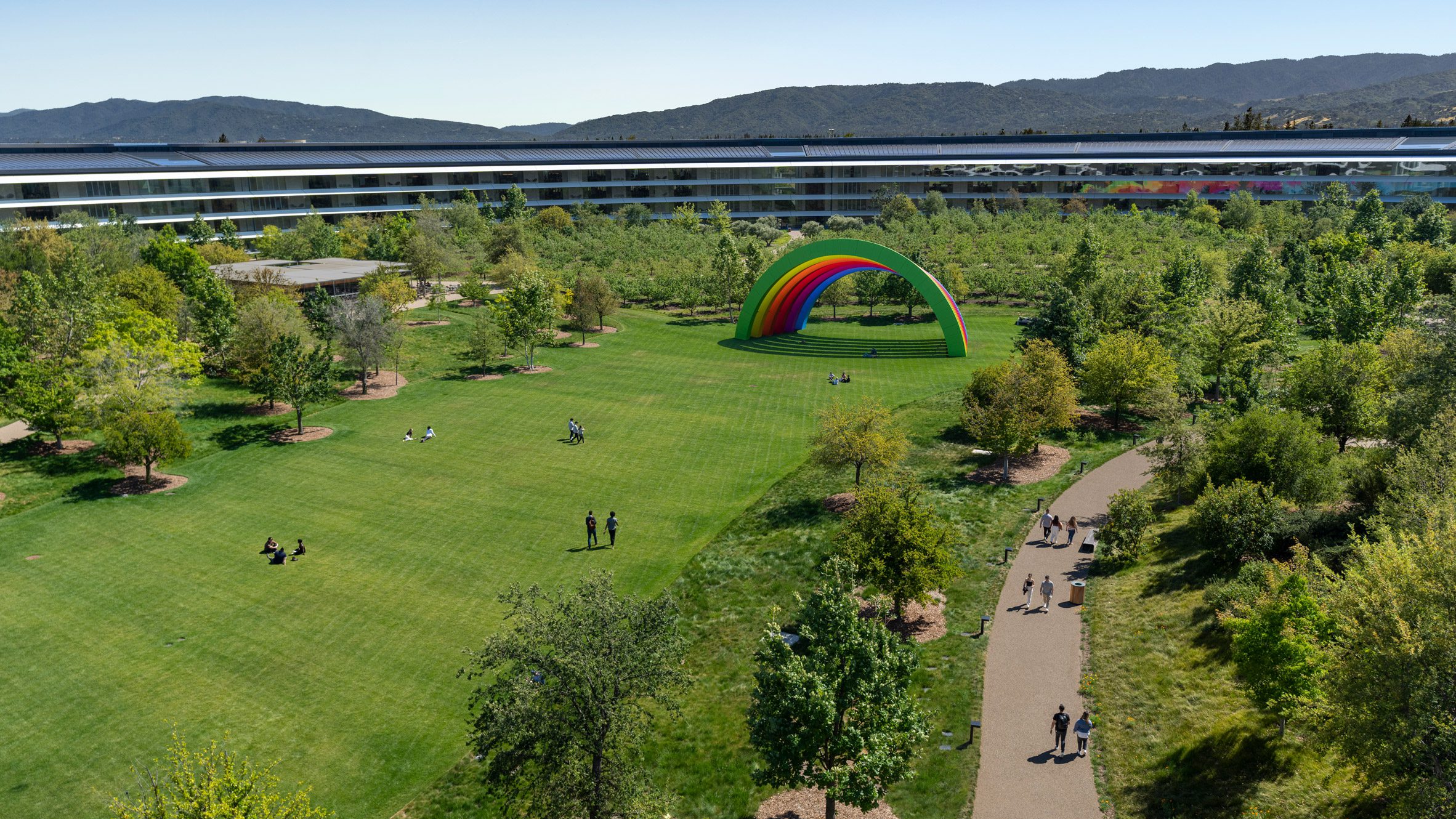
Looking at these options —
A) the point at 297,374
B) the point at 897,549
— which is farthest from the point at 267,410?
the point at 897,549

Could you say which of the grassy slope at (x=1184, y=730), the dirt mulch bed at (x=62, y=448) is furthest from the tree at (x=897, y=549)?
the dirt mulch bed at (x=62, y=448)

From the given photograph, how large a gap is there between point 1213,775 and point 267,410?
50.8 metres

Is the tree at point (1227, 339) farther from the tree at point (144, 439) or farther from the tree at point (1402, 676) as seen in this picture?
the tree at point (144, 439)

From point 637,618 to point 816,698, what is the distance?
4.19 meters

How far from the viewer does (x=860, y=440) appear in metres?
37.0

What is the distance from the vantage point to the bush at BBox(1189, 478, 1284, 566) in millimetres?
28969

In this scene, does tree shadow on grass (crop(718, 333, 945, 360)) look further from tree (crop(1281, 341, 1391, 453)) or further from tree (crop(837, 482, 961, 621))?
tree (crop(837, 482, 961, 621))

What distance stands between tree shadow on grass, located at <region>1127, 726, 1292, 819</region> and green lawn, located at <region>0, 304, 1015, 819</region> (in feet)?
55.0

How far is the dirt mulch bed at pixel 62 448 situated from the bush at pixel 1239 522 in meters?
52.3

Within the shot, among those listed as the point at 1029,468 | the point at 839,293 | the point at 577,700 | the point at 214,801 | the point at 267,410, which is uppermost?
the point at 839,293

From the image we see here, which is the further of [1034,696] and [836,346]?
[836,346]

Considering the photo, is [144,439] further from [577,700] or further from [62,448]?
[577,700]

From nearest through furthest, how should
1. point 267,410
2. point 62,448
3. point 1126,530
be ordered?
1. point 1126,530
2. point 62,448
3. point 267,410

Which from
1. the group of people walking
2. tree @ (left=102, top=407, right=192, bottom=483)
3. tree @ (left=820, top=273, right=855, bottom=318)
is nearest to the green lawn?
the group of people walking
